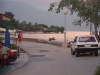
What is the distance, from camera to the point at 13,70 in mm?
15602

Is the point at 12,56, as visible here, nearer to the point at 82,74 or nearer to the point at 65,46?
the point at 82,74

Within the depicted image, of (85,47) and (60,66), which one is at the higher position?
(85,47)

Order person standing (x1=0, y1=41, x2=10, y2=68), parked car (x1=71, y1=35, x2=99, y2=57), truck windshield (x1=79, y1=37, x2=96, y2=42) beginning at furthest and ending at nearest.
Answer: truck windshield (x1=79, y1=37, x2=96, y2=42) < parked car (x1=71, y1=35, x2=99, y2=57) < person standing (x1=0, y1=41, x2=10, y2=68)

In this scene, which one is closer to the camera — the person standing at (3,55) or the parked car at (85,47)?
the person standing at (3,55)

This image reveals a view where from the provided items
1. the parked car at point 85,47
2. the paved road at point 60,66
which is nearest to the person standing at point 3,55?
the paved road at point 60,66

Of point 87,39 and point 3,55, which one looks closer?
point 3,55

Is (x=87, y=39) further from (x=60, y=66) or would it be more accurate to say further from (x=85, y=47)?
(x=60, y=66)

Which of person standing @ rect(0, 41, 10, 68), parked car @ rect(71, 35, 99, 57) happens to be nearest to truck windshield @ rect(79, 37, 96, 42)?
parked car @ rect(71, 35, 99, 57)

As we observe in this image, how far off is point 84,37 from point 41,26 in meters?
63.5

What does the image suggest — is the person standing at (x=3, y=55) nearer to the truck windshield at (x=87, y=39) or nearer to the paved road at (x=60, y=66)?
the paved road at (x=60, y=66)

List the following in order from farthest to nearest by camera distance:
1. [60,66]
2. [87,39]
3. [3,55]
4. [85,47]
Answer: [87,39]
[85,47]
[60,66]
[3,55]

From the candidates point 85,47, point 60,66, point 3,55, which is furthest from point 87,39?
point 3,55

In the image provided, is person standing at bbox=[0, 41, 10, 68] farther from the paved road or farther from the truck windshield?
the truck windshield

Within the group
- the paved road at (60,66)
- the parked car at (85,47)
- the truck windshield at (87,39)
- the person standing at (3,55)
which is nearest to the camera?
the paved road at (60,66)
